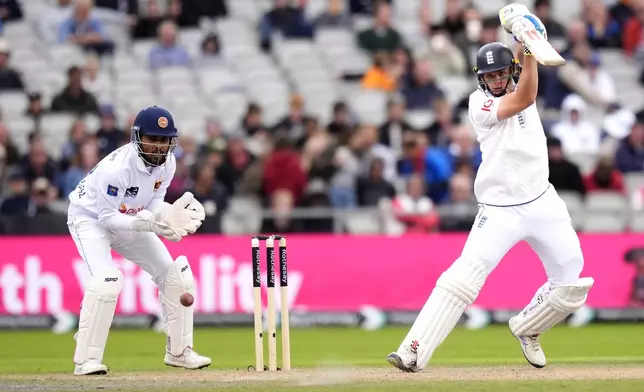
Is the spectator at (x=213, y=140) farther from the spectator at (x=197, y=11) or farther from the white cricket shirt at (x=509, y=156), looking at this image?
the white cricket shirt at (x=509, y=156)

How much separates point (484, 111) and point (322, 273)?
6859 millimetres

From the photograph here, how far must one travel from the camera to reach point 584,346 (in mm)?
13055

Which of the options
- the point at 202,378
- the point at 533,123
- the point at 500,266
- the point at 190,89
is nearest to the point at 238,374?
the point at 202,378

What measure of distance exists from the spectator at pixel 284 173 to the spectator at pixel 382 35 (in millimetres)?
3701

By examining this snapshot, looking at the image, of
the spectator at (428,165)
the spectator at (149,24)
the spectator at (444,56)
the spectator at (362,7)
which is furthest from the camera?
the spectator at (362,7)

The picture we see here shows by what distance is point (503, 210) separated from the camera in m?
9.80

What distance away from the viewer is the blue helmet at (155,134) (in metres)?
10.3

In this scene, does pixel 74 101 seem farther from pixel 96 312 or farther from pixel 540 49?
pixel 540 49

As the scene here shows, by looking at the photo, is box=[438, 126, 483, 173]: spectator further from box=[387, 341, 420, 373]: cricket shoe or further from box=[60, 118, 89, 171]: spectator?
→ box=[387, 341, 420, 373]: cricket shoe

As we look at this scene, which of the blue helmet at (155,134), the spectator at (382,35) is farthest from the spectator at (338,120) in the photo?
the blue helmet at (155,134)

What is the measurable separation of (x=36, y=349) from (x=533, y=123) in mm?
6286

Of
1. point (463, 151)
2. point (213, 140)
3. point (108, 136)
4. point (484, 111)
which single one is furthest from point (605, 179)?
point (484, 111)

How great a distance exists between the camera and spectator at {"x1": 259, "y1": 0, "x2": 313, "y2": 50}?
21016 mm

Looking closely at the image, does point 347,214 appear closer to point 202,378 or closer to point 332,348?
point 332,348
